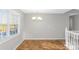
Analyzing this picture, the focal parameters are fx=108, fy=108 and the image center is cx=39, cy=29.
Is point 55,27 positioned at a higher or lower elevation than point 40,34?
higher

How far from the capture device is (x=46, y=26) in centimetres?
698

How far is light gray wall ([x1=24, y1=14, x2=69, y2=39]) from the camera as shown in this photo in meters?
6.85

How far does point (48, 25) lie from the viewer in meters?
7.01

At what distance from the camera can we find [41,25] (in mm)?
6980

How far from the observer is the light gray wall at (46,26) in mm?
6848
